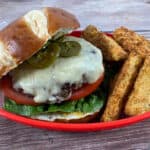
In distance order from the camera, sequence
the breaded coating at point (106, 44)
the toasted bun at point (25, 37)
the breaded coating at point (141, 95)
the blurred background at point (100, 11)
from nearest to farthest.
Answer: the toasted bun at point (25, 37), the breaded coating at point (141, 95), the breaded coating at point (106, 44), the blurred background at point (100, 11)

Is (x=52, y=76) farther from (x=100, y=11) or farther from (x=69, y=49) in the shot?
(x=100, y=11)

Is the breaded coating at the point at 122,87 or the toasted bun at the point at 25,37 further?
the breaded coating at the point at 122,87

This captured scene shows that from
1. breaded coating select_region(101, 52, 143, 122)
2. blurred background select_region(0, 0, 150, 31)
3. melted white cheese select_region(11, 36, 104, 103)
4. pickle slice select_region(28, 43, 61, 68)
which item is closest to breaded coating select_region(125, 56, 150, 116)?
breaded coating select_region(101, 52, 143, 122)

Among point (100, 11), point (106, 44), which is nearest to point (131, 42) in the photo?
point (106, 44)

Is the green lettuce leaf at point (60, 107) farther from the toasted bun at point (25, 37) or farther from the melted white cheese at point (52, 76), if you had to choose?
the toasted bun at point (25, 37)

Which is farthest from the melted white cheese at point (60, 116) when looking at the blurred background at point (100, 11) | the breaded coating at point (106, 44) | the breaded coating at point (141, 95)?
the blurred background at point (100, 11)

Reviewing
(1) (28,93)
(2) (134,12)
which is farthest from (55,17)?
(2) (134,12)

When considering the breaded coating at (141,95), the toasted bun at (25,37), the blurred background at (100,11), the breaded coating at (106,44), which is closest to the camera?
the toasted bun at (25,37)

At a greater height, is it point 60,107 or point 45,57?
point 45,57
